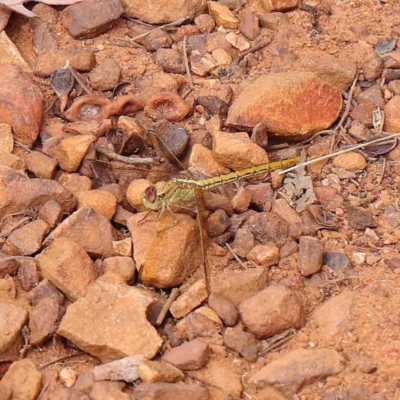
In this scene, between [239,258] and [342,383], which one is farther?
[239,258]

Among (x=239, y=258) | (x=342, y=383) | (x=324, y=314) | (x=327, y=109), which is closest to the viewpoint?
(x=342, y=383)

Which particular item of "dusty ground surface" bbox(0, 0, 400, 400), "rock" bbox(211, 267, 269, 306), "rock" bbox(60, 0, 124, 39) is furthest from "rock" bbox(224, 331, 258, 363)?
"rock" bbox(60, 0, 124, 39)

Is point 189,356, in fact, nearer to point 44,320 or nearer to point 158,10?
point 44,320

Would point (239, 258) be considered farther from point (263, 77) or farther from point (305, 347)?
point (263, 77)

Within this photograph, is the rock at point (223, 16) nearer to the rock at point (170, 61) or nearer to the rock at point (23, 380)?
the rock at point (170, 61)

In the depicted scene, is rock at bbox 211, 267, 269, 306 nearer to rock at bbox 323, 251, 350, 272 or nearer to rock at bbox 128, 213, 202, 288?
rock at bbox 128, 213, 202, 288

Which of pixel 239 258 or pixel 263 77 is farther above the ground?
pixel 263 77

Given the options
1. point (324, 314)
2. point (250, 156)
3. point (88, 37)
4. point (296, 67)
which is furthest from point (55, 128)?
point (324, 314)

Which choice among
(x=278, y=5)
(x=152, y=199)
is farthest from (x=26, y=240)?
(x=278, y=5)
